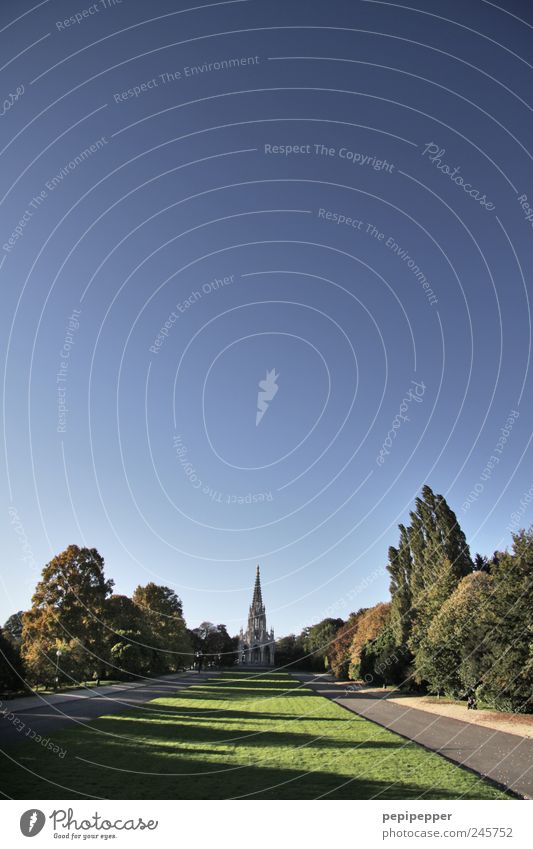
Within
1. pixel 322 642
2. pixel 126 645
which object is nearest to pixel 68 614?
pixel 126 645

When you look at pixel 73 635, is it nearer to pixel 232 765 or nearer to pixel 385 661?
pixel 385 661

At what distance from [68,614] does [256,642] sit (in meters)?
91.4

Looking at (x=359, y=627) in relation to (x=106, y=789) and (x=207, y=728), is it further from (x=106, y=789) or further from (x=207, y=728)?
(x=106, y=789)

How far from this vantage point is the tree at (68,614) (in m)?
30.8

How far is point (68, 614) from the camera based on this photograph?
33375mm

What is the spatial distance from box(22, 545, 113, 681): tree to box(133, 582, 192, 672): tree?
20.0 metres

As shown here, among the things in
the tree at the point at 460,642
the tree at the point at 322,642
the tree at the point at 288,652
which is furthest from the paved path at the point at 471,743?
the tree at the point at 288,652

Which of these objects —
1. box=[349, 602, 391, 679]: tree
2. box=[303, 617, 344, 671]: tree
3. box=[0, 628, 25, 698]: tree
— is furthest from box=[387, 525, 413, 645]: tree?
box=[0, 628, 25, 698]: tree

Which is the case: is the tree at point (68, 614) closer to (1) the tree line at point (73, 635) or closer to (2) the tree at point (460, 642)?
(1) the tree line at point (73, 635)

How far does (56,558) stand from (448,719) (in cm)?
2857

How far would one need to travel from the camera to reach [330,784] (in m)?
9.73

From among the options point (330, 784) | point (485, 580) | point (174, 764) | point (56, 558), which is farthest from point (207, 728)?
point (56, 558)

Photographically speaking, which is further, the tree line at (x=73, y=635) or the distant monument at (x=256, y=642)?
the distant monument at (x=256, y=642)

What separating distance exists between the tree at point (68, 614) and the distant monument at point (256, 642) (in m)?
77.3
